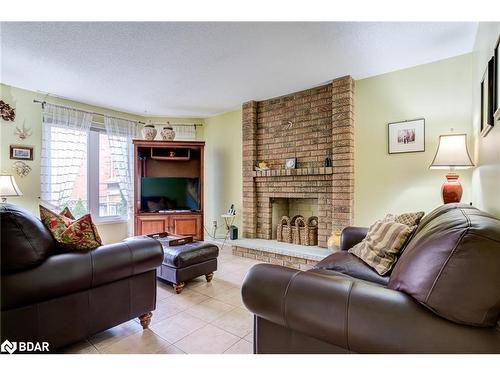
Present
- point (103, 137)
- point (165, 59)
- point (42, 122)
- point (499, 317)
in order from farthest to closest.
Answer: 1. point (103, 137)
2. point (42, 122)
3. point (165, 59)
4. point (499, 317)

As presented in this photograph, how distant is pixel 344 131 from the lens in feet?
10.7

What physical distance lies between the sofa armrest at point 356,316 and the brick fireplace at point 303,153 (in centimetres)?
245

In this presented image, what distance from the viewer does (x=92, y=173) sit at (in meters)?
4.29

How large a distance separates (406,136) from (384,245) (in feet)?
5.72

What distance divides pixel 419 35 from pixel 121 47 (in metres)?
2.76

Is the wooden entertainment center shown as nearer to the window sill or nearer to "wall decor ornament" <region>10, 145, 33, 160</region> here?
the window sill

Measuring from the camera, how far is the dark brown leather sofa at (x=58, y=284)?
1287 mm

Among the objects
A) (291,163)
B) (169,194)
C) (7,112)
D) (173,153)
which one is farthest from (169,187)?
(7,112)

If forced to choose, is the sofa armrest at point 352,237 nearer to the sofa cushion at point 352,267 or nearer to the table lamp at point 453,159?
the sofa cushion at point 352,267

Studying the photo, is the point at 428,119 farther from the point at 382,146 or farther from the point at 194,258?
the point at 194,258

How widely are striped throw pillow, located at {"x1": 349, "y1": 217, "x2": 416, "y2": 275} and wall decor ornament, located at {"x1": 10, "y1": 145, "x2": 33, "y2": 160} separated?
425 centimetres

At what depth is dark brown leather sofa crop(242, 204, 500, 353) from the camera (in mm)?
771
